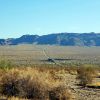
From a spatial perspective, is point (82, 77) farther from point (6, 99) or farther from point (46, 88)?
point (6, 99)

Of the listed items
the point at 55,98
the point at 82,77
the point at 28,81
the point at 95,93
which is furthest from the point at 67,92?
the point at 82,77

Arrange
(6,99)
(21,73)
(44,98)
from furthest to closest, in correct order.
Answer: (21,73), (44,98), (6,99)

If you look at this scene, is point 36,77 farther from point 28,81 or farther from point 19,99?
point 19,99

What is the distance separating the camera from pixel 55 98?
24312 mm

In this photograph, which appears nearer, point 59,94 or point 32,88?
point 59,94

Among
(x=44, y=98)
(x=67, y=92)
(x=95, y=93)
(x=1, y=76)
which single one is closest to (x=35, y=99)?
(x=44, y=98)

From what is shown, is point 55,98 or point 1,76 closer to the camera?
point 55,98

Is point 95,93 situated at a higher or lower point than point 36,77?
lower

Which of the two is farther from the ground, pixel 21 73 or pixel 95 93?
pixel 21 73

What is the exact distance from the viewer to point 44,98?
2412 cm

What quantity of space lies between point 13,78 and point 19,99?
9.33 ft

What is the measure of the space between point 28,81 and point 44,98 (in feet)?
5.38

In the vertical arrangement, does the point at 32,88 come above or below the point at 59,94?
above

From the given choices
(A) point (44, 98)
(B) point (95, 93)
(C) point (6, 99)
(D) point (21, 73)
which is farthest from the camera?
(B) point (95, 93)
